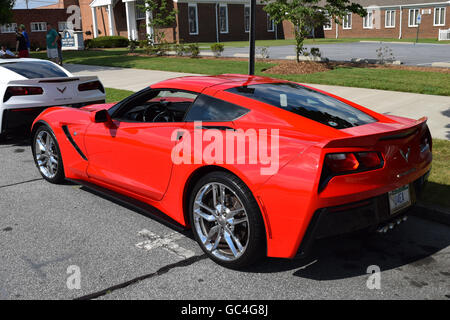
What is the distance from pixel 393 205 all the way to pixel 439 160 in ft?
10.7

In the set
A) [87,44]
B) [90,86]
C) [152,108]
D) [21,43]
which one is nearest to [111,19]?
[87,44]

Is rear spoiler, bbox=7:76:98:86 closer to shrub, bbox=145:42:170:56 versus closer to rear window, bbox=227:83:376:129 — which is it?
rear window, bbox=227:83:376:129

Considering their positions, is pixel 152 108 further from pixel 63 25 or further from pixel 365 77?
pixel 63 25

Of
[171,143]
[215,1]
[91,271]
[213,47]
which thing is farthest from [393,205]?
[215,1]

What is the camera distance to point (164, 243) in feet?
14.4

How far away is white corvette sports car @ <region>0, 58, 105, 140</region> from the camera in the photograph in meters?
7.75

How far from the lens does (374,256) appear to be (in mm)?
4070

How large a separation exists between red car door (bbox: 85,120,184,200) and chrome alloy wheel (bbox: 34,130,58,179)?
0.98 meters

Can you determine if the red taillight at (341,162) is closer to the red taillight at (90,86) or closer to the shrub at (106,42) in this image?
the red taillight at (90,86)

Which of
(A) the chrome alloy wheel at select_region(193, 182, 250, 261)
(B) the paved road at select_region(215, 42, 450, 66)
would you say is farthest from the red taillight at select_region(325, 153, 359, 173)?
(B) the paved road at select_region(215, 42, 450, 66)

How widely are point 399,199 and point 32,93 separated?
20.6ft

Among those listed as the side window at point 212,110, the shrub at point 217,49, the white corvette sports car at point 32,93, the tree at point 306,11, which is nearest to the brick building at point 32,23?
the shrub at point 217,49

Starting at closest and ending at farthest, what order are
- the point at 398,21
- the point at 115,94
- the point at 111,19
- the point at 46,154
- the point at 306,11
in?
1. the point at 46,154
2. the point at 115,94
3. the point at 306,11
4. the point at 111,19
5. the point at 398,21

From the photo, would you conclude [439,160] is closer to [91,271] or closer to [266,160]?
[266,160]
